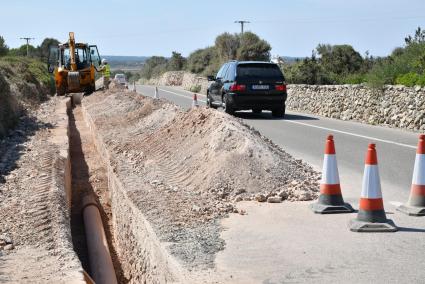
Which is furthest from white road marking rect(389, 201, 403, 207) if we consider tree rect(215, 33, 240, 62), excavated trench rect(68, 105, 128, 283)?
tree rect(215, 33, 240, 62)

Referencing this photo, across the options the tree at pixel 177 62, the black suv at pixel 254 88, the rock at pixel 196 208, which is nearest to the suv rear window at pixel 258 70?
the black suv at pixel 254 88

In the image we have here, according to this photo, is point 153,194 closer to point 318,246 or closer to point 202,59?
point 318,246

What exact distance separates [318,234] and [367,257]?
0.85 m

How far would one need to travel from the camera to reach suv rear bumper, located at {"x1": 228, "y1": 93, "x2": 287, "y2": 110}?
65.3 feet

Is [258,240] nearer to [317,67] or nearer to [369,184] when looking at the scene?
[369,184]

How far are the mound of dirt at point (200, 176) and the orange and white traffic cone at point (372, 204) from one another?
59.1 inches

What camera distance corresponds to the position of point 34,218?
8.91 meters

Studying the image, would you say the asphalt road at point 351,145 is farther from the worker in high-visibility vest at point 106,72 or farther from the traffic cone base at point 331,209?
the worker in high-visibility vest at point 106,72

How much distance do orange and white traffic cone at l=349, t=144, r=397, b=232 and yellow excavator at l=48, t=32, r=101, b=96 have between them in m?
24.9

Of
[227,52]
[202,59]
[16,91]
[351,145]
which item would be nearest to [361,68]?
[16,91]

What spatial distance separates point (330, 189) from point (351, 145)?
6.40 m

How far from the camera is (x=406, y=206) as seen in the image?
7.40 meters

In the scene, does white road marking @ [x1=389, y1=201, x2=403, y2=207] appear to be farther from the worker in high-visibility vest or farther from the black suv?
the worker in high-visibility vest

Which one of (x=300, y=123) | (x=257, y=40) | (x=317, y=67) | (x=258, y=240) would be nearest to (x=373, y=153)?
(x=258, y=240)
